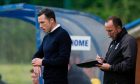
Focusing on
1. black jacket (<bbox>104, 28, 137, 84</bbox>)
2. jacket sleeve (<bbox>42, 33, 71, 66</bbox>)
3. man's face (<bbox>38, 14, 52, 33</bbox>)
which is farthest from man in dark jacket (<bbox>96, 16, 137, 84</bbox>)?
man's face (<bbox>38, 14, 52, 33</bbox>)

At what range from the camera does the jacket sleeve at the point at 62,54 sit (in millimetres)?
8945

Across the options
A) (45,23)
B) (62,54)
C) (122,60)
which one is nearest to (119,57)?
(122,60)

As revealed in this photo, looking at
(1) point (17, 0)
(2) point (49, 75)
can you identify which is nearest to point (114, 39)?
(2) point (49, 75)

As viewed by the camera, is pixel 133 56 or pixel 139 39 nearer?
pixel 133 56

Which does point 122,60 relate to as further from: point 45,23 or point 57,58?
point 45,23

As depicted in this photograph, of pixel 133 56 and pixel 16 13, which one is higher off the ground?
pixel 16 13

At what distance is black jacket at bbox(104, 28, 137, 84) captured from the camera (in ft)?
29.4

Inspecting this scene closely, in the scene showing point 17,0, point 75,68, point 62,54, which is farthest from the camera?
point 17,0

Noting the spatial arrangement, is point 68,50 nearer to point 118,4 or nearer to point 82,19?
point 82,19

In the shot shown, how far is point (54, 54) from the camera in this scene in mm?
9016

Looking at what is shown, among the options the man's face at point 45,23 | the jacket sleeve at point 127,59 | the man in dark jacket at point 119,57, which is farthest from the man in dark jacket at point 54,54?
the jacket sleeve at point 127,59

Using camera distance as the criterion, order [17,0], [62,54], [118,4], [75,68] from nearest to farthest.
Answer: [62,54] → [75,68] → [17,0] → [118,4]

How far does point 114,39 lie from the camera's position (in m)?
9.20

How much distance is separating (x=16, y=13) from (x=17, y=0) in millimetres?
1332
